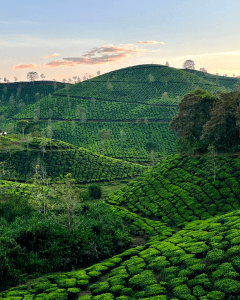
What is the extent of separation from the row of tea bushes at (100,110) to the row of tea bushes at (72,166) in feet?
215

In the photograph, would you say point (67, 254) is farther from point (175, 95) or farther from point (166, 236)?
point (175, 95)

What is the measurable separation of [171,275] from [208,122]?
119ft

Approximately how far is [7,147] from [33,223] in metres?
71.0

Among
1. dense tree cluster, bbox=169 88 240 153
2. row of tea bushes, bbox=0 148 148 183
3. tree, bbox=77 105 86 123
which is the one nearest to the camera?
dense tree cluster, bbox=169 88 240 153

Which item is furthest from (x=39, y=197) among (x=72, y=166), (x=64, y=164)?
(x=64, y=164)

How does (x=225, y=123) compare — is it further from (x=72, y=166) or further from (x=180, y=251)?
(x=72, y=166)

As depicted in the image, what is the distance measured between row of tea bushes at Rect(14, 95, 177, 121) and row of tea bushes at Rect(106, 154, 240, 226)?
4085 inches

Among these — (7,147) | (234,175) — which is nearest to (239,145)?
(234,175)

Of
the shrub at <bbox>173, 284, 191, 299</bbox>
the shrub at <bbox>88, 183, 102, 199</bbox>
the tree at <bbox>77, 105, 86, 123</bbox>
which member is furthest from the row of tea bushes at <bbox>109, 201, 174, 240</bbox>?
the tree at <bbox>77, 105, 86, 123</bbox>

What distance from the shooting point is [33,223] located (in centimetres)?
3541

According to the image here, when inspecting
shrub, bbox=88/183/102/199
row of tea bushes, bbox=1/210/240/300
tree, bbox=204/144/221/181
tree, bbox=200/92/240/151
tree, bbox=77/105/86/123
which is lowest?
shrub, bbox=88/183/102/199

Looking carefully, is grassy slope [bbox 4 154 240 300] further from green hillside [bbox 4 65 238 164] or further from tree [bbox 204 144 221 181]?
green hillside [bbox 4 65 238 164]

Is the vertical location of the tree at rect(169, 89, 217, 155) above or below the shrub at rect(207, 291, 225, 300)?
above

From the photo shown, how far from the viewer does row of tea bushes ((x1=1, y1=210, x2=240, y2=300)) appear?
21688 millimetres
